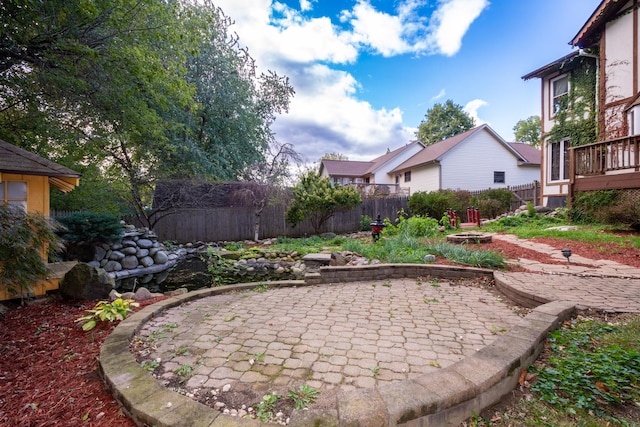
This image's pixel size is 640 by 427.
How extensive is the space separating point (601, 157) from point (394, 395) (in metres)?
10.1

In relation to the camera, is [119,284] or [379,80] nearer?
[119,284]

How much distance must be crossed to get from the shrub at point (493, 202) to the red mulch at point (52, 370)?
13.6 meters

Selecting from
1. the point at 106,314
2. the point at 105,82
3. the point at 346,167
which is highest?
the point at 346,167

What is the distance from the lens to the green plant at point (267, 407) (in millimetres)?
1529

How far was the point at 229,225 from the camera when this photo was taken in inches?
449

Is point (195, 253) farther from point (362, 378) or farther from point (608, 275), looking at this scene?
point (608, 275)

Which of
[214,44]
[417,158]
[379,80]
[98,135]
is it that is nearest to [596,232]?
[379,80]

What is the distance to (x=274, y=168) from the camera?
10.8 metres

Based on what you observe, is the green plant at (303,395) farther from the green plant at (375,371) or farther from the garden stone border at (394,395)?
the green plant at (375,371)

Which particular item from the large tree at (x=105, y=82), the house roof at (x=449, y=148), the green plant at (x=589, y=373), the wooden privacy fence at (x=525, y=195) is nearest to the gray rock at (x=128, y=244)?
the large tree at (x=105, y=82)

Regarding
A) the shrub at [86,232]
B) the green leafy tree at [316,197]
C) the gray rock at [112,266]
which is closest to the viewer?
the shrub at [86,232]

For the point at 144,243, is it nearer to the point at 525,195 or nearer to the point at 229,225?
the point at 229,225

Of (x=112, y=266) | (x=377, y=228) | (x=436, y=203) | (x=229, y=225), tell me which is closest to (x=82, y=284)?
(x=112, y=266)

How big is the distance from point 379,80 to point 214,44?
6638 millimetres
